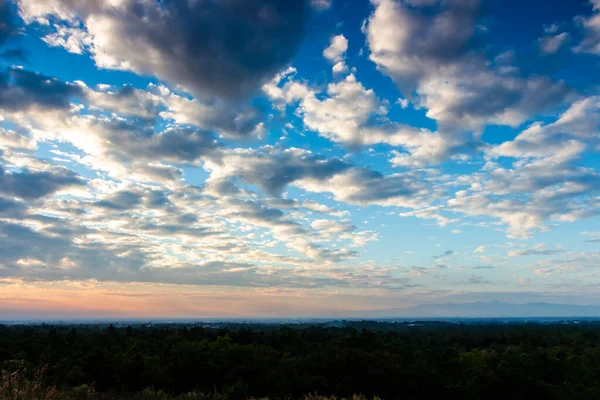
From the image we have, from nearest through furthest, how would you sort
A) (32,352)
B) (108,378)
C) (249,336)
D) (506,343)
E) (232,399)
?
(232,399), (108,378), (32,352), (249,336), (506,343)

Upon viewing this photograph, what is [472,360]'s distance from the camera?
233 feet

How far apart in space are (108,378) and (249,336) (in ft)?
166

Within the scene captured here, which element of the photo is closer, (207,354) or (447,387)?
(447,387)

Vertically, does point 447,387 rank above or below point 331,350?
below

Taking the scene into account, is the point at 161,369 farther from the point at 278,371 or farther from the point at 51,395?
the point at 51,395

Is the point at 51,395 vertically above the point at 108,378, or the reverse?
the point at 51,395

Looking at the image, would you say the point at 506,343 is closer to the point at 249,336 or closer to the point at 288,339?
the point at 288,339

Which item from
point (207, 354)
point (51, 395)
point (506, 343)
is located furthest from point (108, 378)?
point (506, 343)

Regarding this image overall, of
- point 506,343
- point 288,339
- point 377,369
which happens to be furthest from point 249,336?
point 506,343

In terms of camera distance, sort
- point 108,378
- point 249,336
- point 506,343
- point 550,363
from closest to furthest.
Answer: point 108,378
point 550,363
point 249,336
point 506,343

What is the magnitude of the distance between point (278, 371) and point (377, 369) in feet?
38.9

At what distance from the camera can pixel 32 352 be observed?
69.2 m

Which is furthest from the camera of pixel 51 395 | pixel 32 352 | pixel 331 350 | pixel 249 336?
pixel 249 336

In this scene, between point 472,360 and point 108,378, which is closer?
point 108,378
